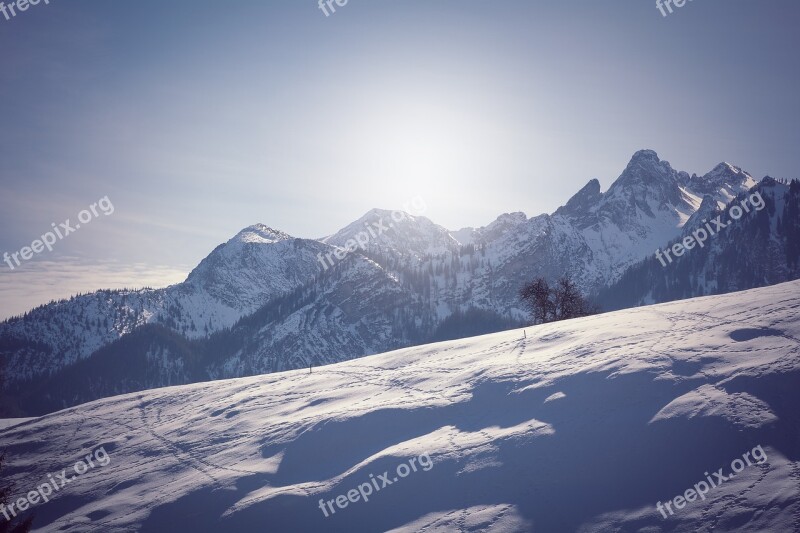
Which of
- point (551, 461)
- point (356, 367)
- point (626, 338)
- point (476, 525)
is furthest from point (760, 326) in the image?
point (356, 367)

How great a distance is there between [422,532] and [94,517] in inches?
701

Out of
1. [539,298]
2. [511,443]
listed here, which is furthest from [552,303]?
[511,443]

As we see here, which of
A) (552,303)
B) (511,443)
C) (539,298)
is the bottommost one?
(511,443)

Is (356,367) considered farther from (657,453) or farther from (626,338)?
(657,453)

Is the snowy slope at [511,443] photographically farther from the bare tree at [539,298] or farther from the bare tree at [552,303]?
the bare tree at [552,303]

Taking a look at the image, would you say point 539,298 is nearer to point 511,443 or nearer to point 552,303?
point 552,303

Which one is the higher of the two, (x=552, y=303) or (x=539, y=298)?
(x=539, y=298)

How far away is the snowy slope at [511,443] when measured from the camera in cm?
1662

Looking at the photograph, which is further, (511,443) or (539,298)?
(539,298)

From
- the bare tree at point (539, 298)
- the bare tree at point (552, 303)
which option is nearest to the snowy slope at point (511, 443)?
the bare tree at point (539, 298)

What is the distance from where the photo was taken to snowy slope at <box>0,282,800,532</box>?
16.6 metres

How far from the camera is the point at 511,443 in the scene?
68.6ft

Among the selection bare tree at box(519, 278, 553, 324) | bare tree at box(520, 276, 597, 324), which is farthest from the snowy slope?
bare tree at box(520, 276, 597, 324)

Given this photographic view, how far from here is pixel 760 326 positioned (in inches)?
873
